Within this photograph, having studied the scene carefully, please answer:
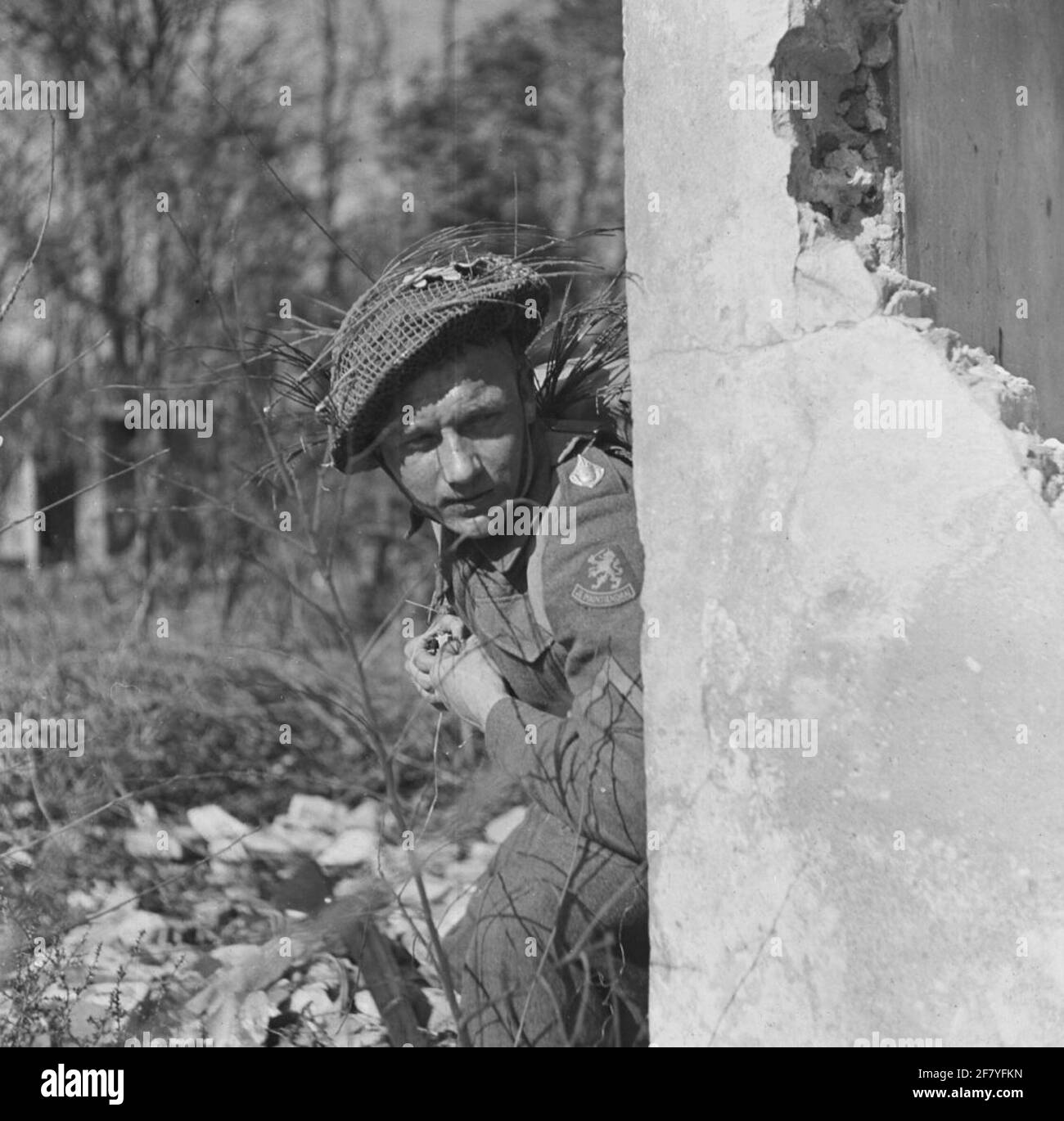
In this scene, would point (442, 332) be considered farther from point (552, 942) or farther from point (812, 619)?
point (552, 942)

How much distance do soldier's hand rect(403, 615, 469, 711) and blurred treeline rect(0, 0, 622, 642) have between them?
15.3 feet

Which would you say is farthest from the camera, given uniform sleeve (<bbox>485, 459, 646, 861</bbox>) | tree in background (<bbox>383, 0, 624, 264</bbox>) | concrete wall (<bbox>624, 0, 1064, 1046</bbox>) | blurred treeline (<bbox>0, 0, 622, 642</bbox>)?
tree in background (<bbox>383, 0, 624, 264</bbox>)

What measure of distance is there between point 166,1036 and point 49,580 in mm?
4573

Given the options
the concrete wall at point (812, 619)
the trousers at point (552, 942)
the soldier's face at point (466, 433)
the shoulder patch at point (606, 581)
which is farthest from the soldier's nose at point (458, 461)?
the trousers at point (552, 942)

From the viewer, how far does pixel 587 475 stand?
265cm

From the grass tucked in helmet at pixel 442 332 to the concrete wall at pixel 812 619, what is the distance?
36 centimetres

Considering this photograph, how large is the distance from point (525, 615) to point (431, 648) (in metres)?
0.26

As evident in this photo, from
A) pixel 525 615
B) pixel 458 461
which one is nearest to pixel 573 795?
pixel 525 615

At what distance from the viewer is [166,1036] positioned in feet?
10.8

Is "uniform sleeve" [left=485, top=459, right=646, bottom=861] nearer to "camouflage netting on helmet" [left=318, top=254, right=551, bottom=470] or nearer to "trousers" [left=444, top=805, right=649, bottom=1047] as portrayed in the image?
"trousers" [left=444, top=805, right=649, bottom=1047]

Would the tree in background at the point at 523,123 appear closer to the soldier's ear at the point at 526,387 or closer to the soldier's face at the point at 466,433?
the soldier's ear at the point at 526,387

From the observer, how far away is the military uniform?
2.52 meters

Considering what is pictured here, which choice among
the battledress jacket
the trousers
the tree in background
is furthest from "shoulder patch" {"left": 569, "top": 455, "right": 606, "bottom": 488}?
the tree in background

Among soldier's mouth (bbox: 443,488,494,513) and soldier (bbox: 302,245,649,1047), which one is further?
Answer: soldier's mouth (bbox: 443,488,494,513)
